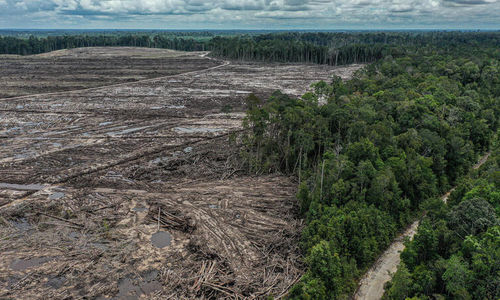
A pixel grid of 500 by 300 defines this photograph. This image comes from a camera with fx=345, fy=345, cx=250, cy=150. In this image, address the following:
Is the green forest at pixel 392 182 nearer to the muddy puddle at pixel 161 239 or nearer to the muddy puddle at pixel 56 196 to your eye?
the muddy puddle at pixel 161 239

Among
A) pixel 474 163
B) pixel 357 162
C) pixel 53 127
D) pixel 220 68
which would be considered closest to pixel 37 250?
pixel 357 162

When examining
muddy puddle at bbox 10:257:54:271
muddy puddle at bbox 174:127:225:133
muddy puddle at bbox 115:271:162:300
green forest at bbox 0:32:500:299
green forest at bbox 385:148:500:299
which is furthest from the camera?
muddy puddle at bbox 174:127:225:133

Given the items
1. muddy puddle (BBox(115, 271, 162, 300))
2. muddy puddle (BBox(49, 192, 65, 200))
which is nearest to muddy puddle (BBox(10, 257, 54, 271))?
muddy puddle (BBox(115, 271, 162, 300))

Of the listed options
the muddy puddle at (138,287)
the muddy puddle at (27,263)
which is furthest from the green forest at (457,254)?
the muddy puddle at (27,263)

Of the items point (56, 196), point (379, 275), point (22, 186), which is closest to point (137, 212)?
point (56, 196)

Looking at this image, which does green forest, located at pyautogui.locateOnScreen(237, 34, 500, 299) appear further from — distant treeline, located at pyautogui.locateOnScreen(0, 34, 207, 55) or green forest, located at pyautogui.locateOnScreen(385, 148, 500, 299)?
distant treeline, located at pyautogui.locateOnScreen(0, 34, 207, 55)

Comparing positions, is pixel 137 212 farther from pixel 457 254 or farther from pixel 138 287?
pixel 457 254
